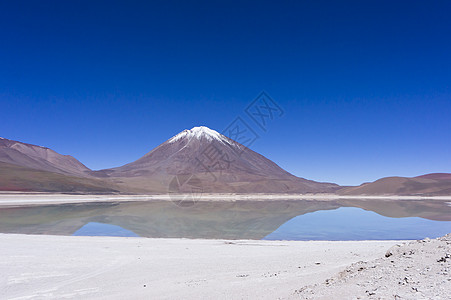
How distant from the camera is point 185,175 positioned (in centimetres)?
10438

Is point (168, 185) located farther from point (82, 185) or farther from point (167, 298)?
point (167, 298)

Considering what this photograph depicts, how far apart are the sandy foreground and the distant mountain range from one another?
194 feet

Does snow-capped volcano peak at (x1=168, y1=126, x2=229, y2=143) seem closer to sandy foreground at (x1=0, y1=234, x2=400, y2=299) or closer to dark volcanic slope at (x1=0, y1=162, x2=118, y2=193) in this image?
dark volcanic slope at (x1=0, y1=162, x2=118, y2=193)

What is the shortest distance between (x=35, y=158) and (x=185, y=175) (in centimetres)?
5855

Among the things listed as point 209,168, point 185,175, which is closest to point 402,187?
point 185,175

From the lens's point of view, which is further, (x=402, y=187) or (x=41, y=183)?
(x=402, y=187)

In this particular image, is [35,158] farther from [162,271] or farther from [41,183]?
[162,271]

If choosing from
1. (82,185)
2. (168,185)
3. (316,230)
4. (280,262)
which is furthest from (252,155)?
(280,262)

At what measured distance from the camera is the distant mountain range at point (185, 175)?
218 feet

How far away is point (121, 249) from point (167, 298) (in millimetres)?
4722

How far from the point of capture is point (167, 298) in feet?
15.1

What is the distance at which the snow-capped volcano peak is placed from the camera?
154762mm

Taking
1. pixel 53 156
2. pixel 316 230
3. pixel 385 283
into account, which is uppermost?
pixel 53 156

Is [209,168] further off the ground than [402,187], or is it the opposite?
[209,168]
